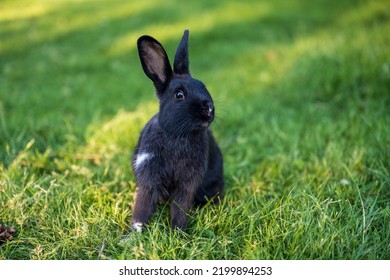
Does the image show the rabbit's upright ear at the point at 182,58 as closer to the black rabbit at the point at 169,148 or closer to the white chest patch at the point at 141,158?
the black rabbit at the point at 169,148

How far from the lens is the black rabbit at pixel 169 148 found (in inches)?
102

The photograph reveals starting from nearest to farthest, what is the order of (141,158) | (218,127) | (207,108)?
(207,108)
(141,158)
(218,127)

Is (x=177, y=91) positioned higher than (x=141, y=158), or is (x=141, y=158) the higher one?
(x=177, y=91)

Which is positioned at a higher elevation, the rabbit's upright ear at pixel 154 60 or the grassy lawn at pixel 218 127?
the rabbit's upright ear at pixel 154 60

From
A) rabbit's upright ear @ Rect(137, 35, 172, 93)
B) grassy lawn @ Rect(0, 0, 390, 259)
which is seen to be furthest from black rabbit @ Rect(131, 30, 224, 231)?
grassy lawn @ Rect(0, 0, 390, 259)

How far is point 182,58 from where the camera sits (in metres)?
2.76

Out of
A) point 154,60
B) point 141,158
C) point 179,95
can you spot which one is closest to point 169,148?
point 141,158

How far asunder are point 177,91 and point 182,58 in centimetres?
30

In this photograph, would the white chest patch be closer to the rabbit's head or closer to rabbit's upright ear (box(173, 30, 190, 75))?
the rabbit's head

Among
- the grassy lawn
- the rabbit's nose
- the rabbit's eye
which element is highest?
the rabbit's eye

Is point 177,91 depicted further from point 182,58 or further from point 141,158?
point 141,158

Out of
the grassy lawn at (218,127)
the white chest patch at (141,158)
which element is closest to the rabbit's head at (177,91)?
the white chest patch at (141,158)

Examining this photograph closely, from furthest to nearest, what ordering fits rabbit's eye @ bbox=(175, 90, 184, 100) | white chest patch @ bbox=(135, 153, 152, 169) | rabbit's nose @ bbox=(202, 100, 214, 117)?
white chest patch @ bbox=(135, 153, 152, 169), rabbit's eye @ bbox=(175, 90, 184, 100), rabbit's nose @ bbox=(202, 100, 214, 117)

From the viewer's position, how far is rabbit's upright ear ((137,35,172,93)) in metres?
2.64
